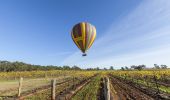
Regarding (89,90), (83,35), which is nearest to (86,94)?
(89,90)

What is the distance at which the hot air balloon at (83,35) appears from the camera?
91.1 ft

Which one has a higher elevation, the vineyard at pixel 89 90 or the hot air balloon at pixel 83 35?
the hot air balloon at pixel 83 35

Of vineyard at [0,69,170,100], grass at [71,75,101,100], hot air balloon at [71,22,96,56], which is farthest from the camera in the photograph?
hot air balloon at [71,22,96,56]

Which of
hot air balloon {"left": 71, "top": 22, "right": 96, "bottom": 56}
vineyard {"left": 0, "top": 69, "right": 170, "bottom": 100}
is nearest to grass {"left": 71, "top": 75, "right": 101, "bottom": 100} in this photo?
vineyard {"left": 0, "top": 69, "right": 170, "bottom": 100}

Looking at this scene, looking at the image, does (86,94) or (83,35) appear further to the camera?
(83,35)

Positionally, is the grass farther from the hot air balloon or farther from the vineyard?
the hot air balloon

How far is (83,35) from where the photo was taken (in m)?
27.8

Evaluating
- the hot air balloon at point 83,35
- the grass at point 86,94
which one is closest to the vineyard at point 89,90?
the grass at point 86,94

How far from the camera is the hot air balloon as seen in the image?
91.1 feet

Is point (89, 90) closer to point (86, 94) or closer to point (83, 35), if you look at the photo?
point (86, 94)

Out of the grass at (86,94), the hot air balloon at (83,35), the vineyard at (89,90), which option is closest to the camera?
the grass at (86,94)

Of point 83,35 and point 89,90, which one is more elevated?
point 83,35

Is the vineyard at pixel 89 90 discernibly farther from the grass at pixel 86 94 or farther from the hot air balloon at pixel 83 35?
the hot air balloon at pixel 83 35

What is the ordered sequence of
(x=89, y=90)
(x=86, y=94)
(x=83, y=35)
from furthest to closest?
1. (x=83, y=35)
2. (x=89, y=90)
3. (x=86, y=94)
